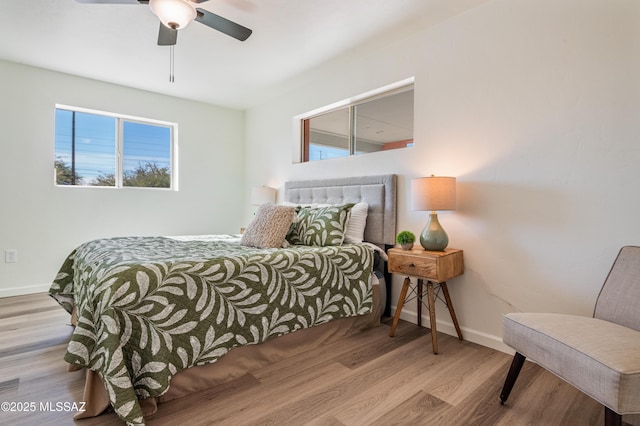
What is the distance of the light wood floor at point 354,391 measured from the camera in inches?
59.3

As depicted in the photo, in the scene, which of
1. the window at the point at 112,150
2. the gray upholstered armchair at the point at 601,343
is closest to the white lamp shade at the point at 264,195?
the window at the point at 112,150

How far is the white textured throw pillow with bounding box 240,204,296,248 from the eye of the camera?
2.61 m

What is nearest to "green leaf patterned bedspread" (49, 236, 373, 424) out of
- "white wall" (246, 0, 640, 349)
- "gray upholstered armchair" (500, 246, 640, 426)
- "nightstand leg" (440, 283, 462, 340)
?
"nightstand leg" (440, 283, 462, 340)

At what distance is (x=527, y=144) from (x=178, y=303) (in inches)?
90.5

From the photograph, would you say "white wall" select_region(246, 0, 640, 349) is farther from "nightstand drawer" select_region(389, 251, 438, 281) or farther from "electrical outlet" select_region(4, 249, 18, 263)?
"electrical outlet" select_region(4, 249, 18, 263)

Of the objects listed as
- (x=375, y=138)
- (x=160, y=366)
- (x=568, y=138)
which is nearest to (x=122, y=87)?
(x=375, y=138)

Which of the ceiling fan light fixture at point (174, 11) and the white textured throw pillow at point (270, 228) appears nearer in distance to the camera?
the ceiling fan light fixture at point (174, 11)

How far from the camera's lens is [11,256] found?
338cm

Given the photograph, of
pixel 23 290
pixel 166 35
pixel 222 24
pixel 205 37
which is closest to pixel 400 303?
pixel 222 24

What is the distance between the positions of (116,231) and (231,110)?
2281mm

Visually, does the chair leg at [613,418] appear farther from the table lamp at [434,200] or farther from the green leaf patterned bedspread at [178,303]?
the green leaf patterned bedspread at [178,303]

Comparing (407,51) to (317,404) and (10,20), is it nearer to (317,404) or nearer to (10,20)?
(317,404)

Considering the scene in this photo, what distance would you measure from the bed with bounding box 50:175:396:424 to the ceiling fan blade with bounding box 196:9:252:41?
1340mm

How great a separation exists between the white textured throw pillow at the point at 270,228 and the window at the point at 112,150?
7.45 feet
